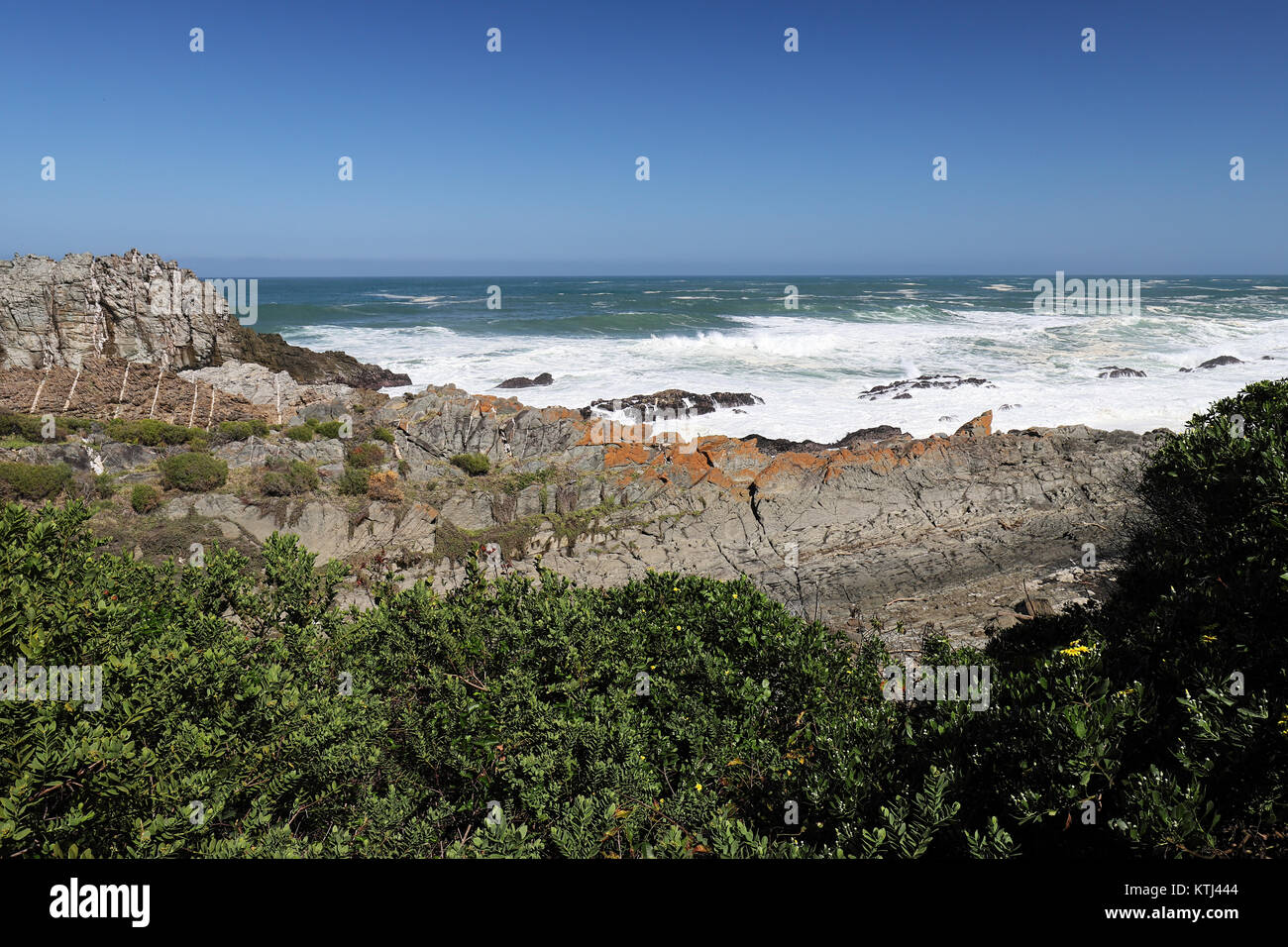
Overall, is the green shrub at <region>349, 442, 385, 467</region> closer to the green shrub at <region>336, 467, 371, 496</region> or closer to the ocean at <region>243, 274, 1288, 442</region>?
the green shrub at <region>336, 467, 371, 496</region>

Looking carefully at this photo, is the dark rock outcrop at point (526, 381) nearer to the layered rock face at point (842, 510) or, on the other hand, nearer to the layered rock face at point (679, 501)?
the layered rock face at point (679, 501)

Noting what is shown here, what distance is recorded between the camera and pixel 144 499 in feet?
46.9

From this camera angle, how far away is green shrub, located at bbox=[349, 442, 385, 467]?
1730 centimetres

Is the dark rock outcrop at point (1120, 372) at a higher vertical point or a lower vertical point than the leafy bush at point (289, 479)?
higher

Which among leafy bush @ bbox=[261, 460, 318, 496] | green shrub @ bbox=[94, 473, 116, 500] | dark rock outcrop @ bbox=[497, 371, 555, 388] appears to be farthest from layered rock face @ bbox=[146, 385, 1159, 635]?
dark rock outcrop @ bbox=[497, 371, 555, 388]

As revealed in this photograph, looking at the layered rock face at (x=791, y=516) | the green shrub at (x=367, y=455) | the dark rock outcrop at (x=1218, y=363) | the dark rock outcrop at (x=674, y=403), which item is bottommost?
the layered rock face at (x=791, y=516)

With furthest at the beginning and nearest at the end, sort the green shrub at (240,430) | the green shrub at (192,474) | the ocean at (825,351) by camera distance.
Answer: the ocean at (825,351)
the green shrub at (240,430)
the green shrub at (192,474)

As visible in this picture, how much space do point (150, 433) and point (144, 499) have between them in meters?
4.57

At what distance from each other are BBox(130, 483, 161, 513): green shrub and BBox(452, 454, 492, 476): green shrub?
6637 mm

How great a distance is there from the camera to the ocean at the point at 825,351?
94.5 feet

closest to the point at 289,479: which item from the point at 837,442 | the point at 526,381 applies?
the point at 837,442

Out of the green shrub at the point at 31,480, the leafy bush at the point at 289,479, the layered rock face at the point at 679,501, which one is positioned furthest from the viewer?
the leafy bush at the point at 289,479

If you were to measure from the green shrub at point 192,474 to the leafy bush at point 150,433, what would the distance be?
101 inches

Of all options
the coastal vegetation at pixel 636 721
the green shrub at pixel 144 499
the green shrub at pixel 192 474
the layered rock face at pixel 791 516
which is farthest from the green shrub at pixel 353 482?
the coastal vegetation at pixel 636 721
